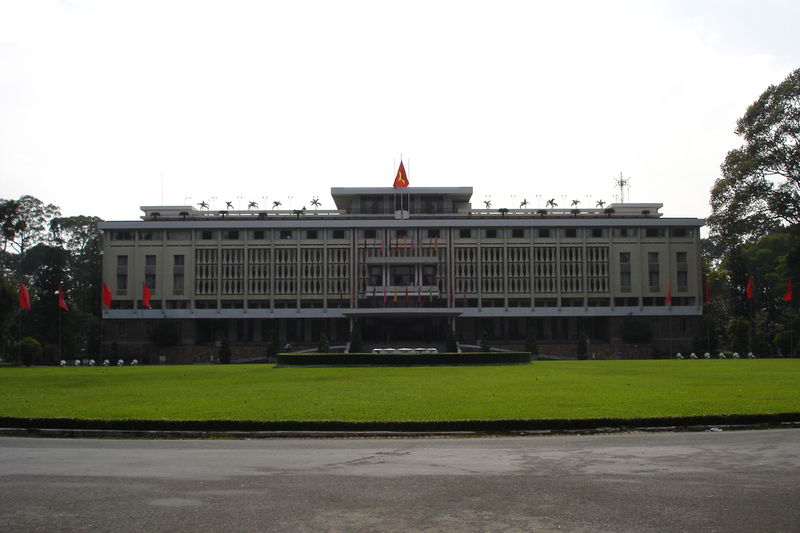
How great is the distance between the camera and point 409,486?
11.0 m

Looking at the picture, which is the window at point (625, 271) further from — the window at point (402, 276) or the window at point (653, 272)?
the window at point (402, 276)

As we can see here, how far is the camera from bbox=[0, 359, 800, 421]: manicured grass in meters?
19.5

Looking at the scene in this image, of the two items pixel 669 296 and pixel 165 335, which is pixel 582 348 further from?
pixel 165 335

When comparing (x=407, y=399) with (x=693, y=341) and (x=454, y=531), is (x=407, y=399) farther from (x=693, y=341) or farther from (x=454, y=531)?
(x=693, y=341)

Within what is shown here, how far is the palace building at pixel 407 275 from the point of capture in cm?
8875

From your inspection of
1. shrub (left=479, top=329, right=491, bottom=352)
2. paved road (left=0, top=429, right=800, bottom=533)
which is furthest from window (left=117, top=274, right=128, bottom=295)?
paved road (left=0, top=429, right=800, bottom=533)

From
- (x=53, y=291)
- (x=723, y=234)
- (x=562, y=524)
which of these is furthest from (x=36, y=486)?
(x=53, y=291)

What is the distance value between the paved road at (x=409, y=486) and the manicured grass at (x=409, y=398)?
3.80 meters

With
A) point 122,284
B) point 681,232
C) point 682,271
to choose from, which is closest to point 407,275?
point 682,271

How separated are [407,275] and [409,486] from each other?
80100mm

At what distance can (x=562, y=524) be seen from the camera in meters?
8.96

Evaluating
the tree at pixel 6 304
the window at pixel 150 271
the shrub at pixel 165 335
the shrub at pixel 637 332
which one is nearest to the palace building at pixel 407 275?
the window at pixel 150 271

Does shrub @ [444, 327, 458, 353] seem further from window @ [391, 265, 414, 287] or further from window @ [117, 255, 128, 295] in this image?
window @ [117, 255, 128, 295]

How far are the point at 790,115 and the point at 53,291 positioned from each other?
67978 mm
